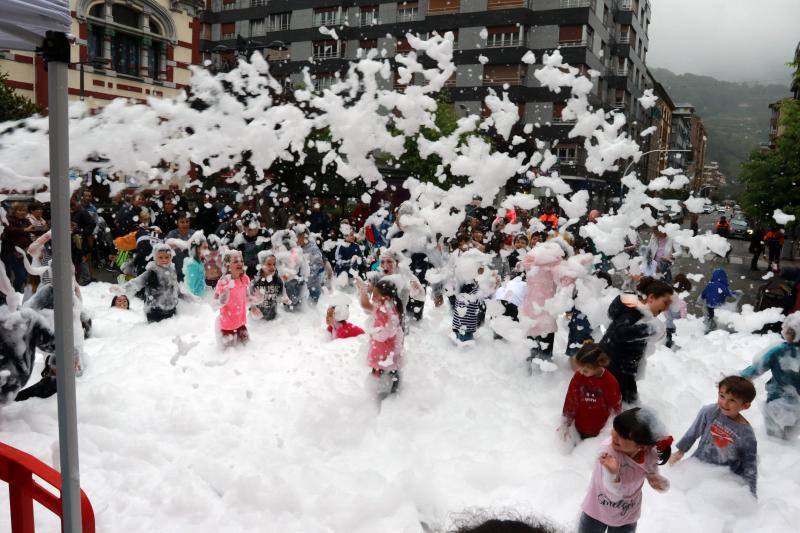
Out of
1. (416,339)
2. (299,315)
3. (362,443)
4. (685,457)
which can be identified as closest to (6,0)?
(362,443)

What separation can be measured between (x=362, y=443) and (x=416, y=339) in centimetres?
269

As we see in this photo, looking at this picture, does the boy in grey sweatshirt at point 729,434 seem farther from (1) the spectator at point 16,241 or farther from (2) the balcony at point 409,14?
(2) the balcony at point 409,14

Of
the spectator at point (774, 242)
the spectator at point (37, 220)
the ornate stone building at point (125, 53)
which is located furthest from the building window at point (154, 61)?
the spectator at point (774, 242)

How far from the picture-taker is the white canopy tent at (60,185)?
5.19 ft

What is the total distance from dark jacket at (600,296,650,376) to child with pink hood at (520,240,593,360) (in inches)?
36.0

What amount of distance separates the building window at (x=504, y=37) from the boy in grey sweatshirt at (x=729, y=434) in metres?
Result: 31.7

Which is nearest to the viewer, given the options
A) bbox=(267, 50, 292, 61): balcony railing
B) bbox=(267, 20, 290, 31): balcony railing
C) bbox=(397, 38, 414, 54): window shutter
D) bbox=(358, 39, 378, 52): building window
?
bbox=(397, 38, 414, 54): window shutter

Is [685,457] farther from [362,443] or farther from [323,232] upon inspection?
[323,232]

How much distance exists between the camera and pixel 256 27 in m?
40.7

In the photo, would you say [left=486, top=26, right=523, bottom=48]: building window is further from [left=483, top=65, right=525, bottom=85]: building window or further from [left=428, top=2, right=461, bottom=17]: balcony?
[left=428, top=2, right=461, bottom=17]: balcony

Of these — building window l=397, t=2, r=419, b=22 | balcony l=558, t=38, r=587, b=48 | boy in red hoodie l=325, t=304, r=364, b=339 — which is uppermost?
building window l=397, t=2, r=419, b=22

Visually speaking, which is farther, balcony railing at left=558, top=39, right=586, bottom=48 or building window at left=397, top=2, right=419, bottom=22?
building window at left=397, top=2, right=419, bottom=22

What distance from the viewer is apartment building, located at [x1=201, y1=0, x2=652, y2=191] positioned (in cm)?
3170

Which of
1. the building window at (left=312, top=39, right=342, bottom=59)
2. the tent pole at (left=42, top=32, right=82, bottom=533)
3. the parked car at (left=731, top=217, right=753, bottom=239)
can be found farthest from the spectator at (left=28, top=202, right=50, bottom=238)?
the building window at (left=312, top=39, right=342, bottom=59)
